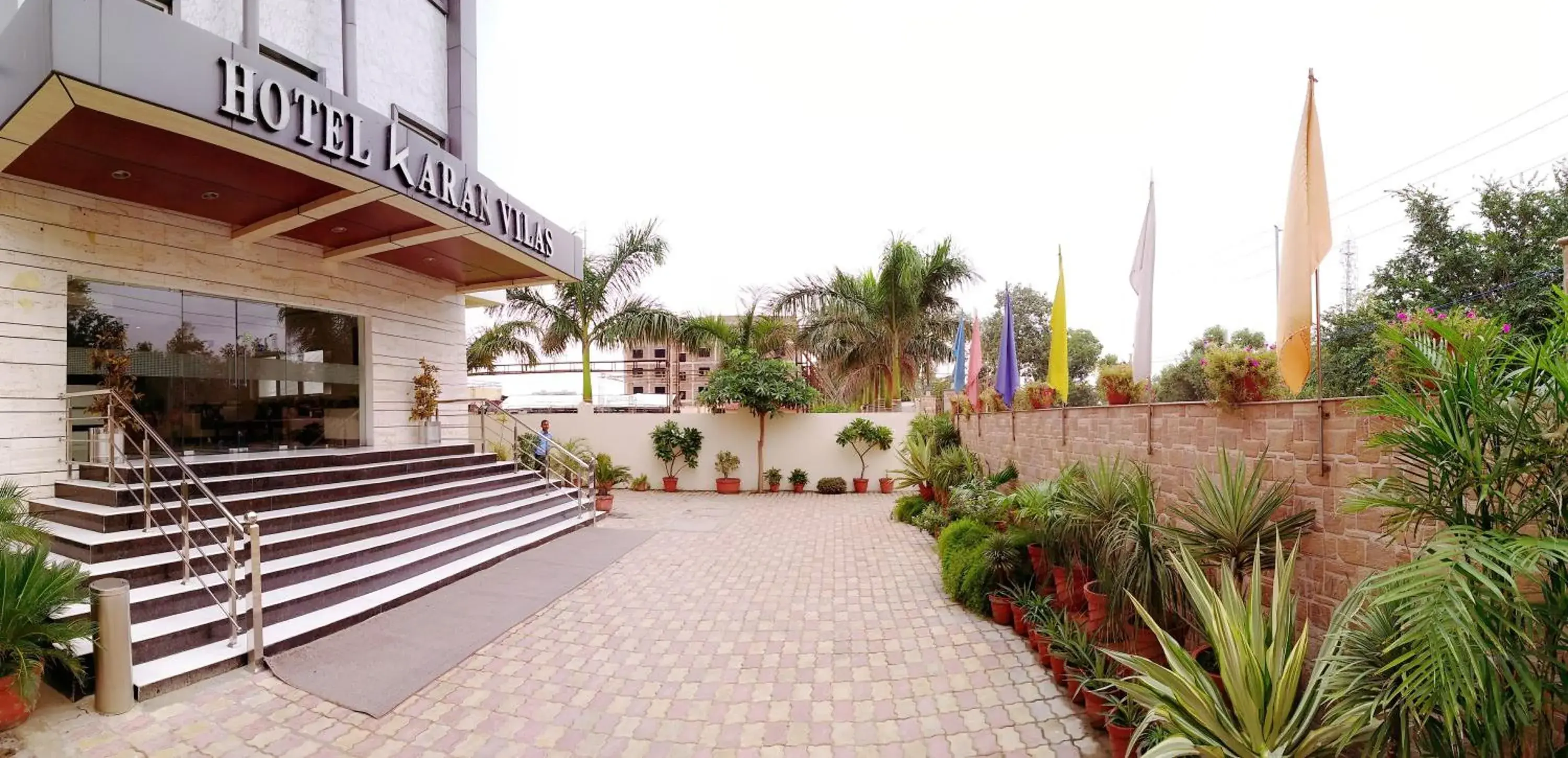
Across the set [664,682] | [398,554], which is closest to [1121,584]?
[664,682]

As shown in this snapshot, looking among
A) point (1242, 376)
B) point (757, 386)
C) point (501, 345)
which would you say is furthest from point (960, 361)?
point (501, 345)

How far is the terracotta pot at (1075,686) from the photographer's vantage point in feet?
12.1

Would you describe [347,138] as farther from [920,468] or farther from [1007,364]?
[920,468]

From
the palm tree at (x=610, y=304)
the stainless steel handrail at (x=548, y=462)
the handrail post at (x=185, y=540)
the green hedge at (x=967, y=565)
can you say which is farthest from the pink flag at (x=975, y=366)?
the handrail post at (x=185, y=540)

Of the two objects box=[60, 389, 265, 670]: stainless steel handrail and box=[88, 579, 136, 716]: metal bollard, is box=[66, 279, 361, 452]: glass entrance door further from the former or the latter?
box=[88, 579, 136, 716]: metal bollard

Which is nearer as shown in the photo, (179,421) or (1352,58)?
(1352,58)

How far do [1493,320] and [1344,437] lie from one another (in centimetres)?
134

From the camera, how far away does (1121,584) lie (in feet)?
12.5

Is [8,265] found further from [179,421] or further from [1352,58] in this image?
[1352,58]

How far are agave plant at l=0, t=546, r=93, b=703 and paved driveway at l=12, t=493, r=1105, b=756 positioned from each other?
38 cm

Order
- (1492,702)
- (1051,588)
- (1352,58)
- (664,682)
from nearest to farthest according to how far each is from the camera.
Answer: (1492,702), (664,682), (1051,588), (1352,58)

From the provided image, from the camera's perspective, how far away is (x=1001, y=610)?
5098mm

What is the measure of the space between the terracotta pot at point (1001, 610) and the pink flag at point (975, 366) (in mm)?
5789

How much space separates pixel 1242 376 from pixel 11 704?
24.9 ft
